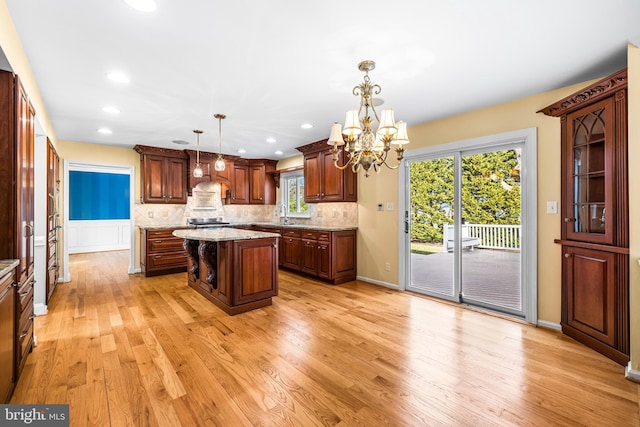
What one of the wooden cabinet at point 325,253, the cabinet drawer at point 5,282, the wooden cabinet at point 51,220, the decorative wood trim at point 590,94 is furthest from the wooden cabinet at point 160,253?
the decorative wood trim at point 590,94

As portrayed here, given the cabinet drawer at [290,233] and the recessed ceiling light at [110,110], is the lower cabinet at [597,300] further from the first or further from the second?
the recessed ceiling light at [110,110]

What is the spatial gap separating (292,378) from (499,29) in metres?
2.74

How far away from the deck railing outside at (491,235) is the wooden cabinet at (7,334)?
4.13 meters

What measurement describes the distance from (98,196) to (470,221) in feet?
31.0

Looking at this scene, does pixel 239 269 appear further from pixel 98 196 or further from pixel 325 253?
pixel 98 196

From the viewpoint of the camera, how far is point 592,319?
99.9 inches

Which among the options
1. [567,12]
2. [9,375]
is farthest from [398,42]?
[9,375]

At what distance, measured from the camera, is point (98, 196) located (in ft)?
27.9

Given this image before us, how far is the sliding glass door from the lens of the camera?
339 cm

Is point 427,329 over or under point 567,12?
under

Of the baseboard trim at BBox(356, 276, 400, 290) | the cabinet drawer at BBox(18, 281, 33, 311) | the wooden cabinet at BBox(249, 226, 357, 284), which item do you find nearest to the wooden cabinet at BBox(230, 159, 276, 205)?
the wooden cabinet at BBox(249, 226, 357, 284)

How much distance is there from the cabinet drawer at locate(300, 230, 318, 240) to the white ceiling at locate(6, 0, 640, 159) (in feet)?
6.81

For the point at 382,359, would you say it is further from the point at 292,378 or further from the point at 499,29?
the point at 499,29

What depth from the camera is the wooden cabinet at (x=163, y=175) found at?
17.9 ft
